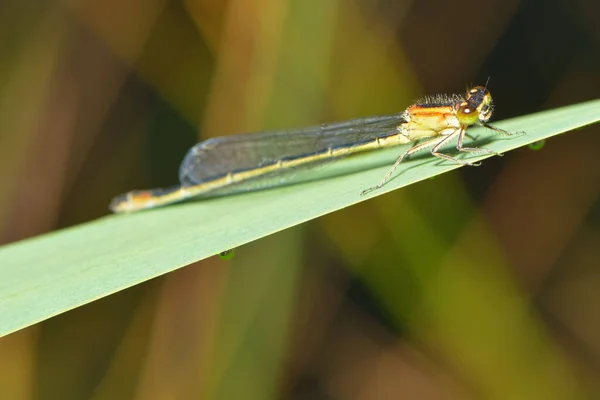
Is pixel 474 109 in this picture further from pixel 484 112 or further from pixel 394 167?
pixel 394 167

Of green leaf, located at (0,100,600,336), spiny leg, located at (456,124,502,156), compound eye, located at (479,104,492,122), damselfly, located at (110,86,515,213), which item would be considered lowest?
green leaf, located at (0,100,600,336)

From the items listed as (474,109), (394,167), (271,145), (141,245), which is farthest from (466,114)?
(141,245)

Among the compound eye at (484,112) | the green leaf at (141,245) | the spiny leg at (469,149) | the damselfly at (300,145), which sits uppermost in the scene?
the damselfly at (300,145)

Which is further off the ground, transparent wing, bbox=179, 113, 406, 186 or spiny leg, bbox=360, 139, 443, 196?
transparent wing, bbox=179, 113, 406, 186

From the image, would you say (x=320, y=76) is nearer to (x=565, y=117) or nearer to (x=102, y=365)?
(x=565, y=117)

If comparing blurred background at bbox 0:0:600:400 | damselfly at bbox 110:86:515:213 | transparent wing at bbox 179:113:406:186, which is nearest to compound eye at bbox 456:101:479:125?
damselfly at bbox 110:86:515:213

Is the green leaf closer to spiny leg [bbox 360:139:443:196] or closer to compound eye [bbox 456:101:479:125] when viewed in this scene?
spiny leg [bbox 360:139:443:196]

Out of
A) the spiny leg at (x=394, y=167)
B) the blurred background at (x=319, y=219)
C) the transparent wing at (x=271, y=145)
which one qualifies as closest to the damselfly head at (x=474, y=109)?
the spiny leg at (x=394, y=167)

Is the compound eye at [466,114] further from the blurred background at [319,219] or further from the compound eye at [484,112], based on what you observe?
the blurred background at [319,219]
